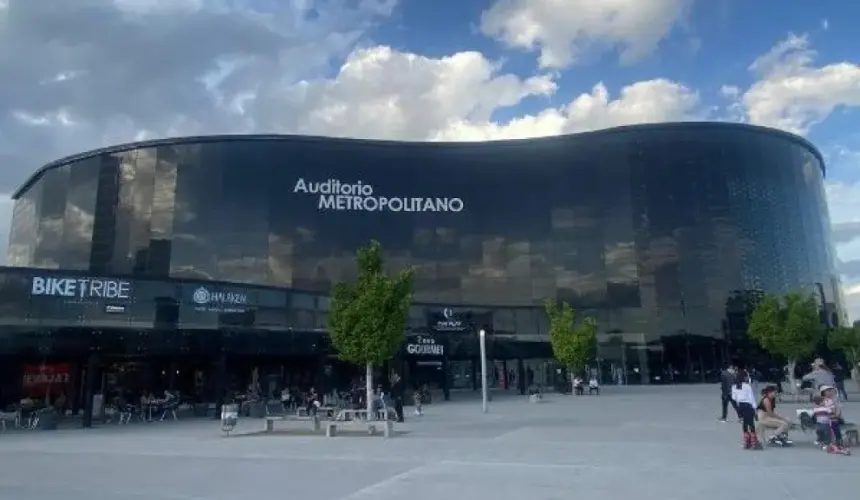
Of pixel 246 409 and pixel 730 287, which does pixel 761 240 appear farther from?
Result: pixel 246 409

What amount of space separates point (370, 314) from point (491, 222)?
38.6 m

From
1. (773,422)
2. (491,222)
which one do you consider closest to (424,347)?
(491,222)

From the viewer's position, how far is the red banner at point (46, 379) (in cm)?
3653

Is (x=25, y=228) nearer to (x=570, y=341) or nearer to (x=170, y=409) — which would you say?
(x=170, y=409)

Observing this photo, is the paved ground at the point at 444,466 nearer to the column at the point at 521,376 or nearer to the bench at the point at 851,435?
the bench at the point at 851,435

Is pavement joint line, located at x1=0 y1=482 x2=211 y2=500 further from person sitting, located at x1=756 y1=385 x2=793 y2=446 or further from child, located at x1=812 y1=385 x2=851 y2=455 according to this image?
child, located at x1=812 y1=385 x2=851 y2=455

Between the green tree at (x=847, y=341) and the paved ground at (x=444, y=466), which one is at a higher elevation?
the green tree at (x=847, y=341)

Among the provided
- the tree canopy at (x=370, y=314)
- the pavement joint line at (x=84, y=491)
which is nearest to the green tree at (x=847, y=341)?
the tree canopy at (x=370, y=314)

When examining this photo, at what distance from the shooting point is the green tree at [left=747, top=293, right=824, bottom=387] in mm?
32875

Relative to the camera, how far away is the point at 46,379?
36.9 m

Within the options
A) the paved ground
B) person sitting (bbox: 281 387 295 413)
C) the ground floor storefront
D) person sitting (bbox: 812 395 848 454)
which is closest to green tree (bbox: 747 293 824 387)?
the paved ground

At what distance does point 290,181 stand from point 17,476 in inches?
1776

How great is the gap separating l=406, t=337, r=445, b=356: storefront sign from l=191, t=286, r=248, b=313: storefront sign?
1249 centimetres

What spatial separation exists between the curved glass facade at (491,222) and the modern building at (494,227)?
0.13m
